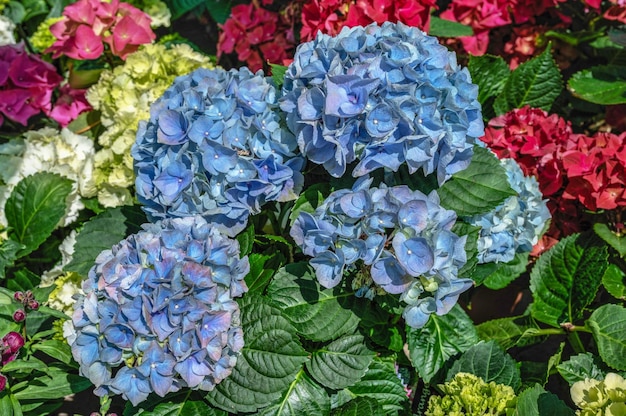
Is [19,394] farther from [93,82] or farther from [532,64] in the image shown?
[532,64]

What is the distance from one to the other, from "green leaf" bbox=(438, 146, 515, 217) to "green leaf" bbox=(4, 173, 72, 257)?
1183 millimetres

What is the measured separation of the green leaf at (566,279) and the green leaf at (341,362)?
1.99 ft

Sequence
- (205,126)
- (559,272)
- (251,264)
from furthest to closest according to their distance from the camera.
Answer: (559,272) < (251,264) < (205,126)

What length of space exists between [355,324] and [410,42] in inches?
24.9

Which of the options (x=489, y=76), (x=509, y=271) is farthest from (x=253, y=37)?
(x=509, y=271)

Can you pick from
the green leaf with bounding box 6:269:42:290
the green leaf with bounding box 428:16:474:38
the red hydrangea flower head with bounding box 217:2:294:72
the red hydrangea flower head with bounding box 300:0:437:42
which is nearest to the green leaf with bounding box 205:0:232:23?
the red hydrangea flower head with bounding box 217:2:294:72

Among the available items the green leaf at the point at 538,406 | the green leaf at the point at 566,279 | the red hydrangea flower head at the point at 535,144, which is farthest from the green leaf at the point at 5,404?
the red hydrangea flower head at the point at 535,144

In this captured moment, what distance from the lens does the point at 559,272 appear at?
2.11 m

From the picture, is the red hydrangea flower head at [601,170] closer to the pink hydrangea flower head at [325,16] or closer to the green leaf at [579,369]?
the green leaf at [579,369]

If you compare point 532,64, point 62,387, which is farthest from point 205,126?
point 532,64

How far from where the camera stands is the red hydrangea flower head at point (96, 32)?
2471mm

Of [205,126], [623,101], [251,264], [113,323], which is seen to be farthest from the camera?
[623,101]

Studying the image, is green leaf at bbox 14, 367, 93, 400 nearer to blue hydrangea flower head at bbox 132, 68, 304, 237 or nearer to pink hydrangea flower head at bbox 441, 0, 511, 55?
blue hydrangea flower head at bbox 132, 68, 304, 237

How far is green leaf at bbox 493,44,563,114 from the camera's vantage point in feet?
7.93
